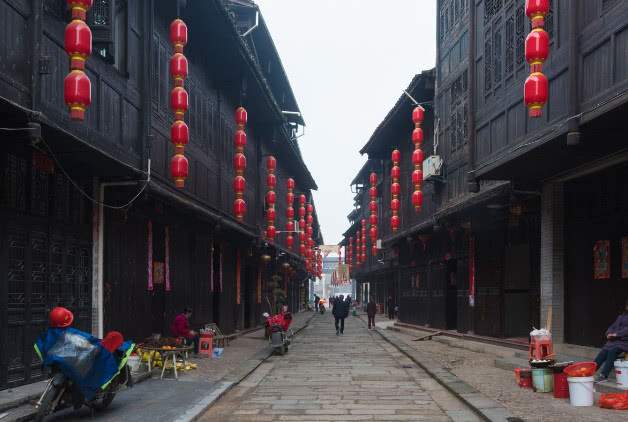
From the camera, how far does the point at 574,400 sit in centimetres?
1155

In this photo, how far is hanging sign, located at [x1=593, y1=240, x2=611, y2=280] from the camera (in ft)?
51.9

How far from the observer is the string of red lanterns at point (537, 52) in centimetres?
1312

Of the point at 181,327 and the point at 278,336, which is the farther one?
the point at 278,336

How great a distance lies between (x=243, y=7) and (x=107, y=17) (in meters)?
18.5

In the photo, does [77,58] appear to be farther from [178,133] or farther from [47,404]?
[178,133]

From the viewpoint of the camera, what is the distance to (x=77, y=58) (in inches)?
421

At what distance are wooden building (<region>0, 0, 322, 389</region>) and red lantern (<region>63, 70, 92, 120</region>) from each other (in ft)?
1.29

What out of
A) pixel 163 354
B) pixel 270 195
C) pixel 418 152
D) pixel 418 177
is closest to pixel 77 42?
pixel 163 354

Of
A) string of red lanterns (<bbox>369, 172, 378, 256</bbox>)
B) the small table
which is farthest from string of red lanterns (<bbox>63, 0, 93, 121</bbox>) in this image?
string of red lanterns (<bbox>369, 172, 378, 256</bbox>)

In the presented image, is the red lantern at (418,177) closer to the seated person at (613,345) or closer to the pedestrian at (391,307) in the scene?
the seated person at (613,345)

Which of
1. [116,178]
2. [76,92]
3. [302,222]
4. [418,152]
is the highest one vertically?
[418,152]

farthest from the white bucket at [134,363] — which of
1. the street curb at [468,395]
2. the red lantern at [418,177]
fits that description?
the red lantern at [418,177]

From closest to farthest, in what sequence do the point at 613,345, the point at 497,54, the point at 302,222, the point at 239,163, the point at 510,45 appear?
the point at 613,345 < the point at 510,45 < the point at 497,54 < the point at 239,163 < the point at 302,222

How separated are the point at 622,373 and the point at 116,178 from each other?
9956 millimetres
